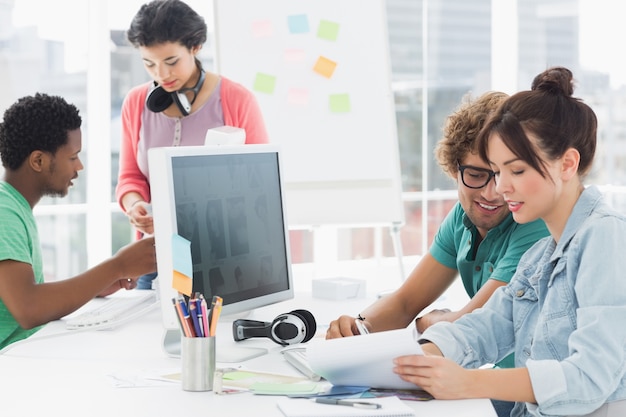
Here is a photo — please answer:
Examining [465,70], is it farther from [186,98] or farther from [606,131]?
[186,98]

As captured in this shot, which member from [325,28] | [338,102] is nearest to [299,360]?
[338,102]

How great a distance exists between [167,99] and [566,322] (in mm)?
1603

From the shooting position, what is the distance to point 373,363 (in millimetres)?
1260

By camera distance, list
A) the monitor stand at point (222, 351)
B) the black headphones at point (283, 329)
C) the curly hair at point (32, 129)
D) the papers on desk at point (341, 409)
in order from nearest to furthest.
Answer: the papers on desk at point (341, 409) < the monitor stand at point (222, 351) < the black headphones at point (283, 329) < the curly hair at point (32, 129)

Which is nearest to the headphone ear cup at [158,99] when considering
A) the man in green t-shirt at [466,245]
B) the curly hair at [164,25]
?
the curly hair at [164,25]

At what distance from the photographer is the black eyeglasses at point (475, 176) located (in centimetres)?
179

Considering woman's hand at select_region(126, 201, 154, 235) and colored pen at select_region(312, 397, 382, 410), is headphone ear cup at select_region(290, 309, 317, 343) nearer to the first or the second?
colored pen at select_region(312, 397, 382, 410)

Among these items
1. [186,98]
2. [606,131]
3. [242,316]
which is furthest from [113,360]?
[606,131]

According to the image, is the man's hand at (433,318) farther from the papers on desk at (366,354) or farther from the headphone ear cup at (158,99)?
the headphone ear cup at (158,99)

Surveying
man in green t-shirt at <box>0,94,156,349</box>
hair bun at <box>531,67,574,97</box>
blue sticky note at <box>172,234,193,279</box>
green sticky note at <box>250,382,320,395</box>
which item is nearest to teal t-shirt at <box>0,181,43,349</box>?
man in green t-shirt at <box>0,94,156,349</box>

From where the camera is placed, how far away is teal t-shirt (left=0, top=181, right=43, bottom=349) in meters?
1.85

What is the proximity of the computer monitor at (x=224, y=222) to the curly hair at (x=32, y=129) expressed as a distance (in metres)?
0.70

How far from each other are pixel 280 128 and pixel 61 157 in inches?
63.0

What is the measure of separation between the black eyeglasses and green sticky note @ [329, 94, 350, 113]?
1.88 meters
